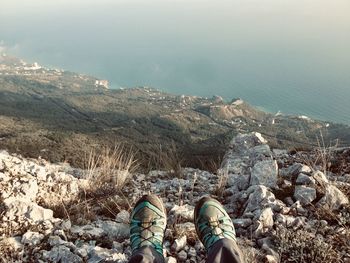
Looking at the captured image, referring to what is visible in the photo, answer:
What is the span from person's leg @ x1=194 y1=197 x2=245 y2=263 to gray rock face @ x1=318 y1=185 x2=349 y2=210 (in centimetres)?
Result: 156

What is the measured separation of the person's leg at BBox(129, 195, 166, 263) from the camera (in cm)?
259

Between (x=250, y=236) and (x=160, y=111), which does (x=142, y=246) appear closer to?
(x=250, y=236)

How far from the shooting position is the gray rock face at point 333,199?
395 cm

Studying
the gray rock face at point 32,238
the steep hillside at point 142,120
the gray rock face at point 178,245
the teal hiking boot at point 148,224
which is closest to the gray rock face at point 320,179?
the gray rock face at point 178,245

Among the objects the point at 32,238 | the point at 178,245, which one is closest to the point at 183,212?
the point at 178,245

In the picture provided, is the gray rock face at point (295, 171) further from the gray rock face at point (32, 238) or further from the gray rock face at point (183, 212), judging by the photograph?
the gray rock face at point (32, 238)

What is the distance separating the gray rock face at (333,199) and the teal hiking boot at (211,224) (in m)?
1.55

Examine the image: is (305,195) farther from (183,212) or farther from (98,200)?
(98,200)

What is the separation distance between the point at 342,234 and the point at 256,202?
110 cm

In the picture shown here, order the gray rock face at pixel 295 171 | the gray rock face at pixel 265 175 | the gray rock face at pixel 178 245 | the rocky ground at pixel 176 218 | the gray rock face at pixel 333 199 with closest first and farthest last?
the rocky ground at pixel 176 218, the gray rock face at pixel 178 245, the gray rock face at pixel 333 199, the gray rock face at pixel 265 175, the gray rock face at pixel 295 171

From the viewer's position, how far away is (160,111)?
446 ft

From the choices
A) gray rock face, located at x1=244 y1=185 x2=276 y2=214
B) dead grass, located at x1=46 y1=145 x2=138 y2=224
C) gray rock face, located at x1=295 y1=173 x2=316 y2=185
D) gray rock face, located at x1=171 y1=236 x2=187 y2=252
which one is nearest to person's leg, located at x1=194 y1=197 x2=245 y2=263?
gray rock face, located at x1=171 y1=236 x2=187 y2=252

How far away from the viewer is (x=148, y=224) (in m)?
3.14

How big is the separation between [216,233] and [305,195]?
186 centimetres
